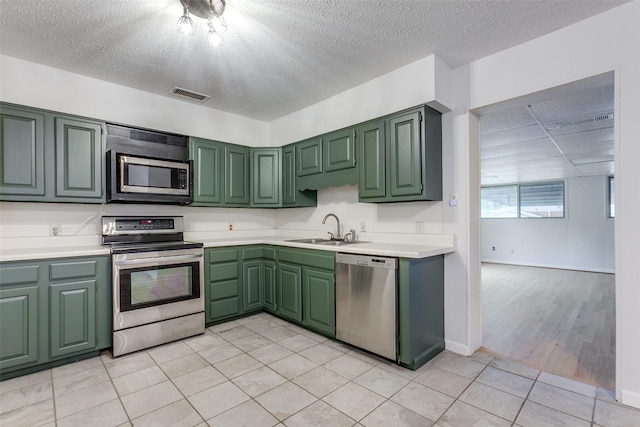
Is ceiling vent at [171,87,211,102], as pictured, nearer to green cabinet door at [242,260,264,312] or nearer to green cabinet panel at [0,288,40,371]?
green cabinet door at [242,260,264,312]

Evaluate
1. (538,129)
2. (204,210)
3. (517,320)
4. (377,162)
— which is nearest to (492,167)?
(538,129)

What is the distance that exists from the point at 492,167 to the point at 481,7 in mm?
5024

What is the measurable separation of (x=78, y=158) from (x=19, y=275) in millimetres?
1089

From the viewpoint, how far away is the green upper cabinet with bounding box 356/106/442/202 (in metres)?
2.67

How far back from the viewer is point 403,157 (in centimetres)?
277

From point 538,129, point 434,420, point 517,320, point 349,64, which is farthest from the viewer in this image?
point 538,129

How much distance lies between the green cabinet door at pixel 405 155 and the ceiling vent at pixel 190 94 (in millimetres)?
2209

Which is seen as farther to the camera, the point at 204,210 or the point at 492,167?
the point at 492,167

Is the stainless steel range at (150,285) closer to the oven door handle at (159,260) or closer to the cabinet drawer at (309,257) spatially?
the oven door handle at (159,260)

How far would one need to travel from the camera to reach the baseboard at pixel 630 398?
6.42ft

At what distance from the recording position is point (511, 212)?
28.0 feet

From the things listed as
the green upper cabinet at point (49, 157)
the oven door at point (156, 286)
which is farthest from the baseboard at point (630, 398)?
the green upper cabinet at point (49, 157)

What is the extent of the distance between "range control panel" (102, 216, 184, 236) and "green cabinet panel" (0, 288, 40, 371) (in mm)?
823

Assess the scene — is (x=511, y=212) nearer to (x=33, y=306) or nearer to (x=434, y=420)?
(x=434, y=420)
